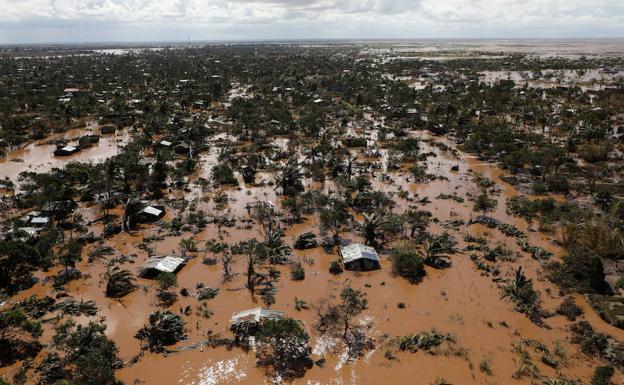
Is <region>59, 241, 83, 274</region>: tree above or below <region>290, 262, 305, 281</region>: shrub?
above

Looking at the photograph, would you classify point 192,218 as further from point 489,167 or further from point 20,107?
point 20,107

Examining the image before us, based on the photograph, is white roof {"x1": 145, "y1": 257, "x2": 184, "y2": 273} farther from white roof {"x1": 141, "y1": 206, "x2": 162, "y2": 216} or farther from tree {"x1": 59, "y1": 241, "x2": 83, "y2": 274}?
white roof {"x1": 141, "y1": 206, "x2": 162, "y2": 216}

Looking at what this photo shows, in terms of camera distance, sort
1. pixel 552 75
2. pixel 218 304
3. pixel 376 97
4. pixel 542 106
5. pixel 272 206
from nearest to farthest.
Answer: pixel 218 304 → pixel 272 206 → pixel 542 106 → pixel 376 97 → pixel 552 75

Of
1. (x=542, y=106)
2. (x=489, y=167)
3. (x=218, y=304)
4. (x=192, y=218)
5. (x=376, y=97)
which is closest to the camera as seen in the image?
(x=218, y=304)

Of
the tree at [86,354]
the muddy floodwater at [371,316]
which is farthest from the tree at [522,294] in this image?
the tree at [86,354]

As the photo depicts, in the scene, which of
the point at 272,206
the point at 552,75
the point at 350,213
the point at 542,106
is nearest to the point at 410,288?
the point at 350,213

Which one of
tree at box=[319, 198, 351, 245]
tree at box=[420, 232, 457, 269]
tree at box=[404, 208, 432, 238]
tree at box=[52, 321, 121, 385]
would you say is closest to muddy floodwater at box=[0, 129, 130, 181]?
Answer: tree at box=[52, 321, 121, 385]

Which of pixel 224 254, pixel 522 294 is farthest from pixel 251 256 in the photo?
pixel 522 294
